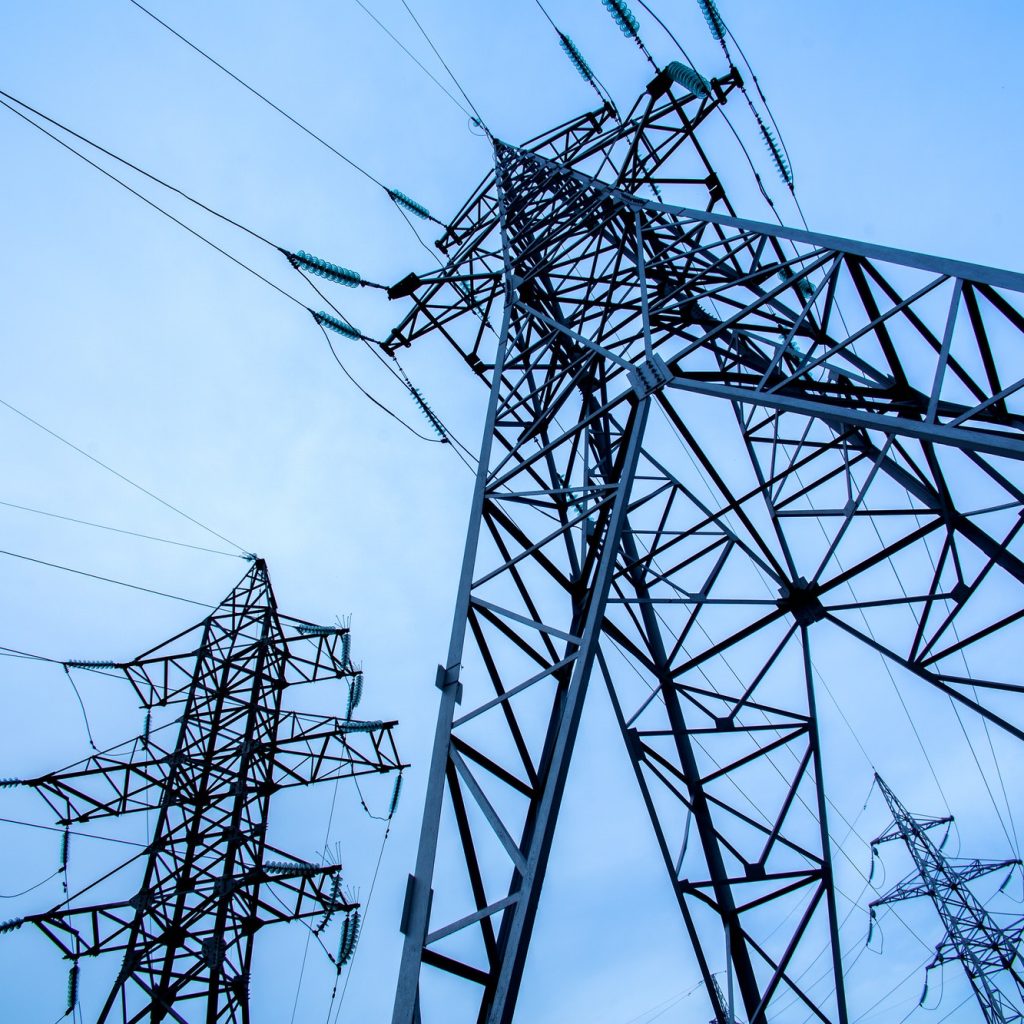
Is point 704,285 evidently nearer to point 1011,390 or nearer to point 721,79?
point 721,79

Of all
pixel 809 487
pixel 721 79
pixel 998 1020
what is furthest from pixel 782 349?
pixel 998 1020

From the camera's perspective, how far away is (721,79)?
750cm

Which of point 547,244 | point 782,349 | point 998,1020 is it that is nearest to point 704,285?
point 547,244

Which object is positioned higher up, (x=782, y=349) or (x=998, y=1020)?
(x=782, y=349)

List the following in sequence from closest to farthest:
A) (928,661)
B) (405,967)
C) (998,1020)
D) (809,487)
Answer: (405,967)
(928,661)
(809,487)
(998,1020)

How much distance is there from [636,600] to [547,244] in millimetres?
3615

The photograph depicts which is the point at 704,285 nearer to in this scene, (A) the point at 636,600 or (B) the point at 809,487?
(B) the point at 809,487

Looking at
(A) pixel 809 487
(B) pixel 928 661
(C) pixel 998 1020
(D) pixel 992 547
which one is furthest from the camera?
(C) pixel 998 1020

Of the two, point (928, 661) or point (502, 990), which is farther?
point (928, 661)

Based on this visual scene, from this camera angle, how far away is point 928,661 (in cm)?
509

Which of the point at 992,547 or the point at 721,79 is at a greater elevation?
the point at 721,79

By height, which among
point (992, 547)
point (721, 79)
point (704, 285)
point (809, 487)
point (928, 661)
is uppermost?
point (721, 79)

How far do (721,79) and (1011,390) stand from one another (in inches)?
234

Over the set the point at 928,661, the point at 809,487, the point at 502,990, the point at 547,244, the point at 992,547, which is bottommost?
the point at 502,990
